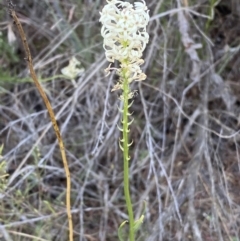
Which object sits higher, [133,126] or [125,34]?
[125,34]

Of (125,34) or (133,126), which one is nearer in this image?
(125,34)

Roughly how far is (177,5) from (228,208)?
2.70ft

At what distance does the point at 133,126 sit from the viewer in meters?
2.31

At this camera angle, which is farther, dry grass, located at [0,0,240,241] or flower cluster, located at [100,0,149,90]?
dry grass, located at [0,0,240,241]

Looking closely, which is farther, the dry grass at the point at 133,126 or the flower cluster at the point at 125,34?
the dry grass at the point at 133,126

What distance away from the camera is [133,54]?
3.96 feet

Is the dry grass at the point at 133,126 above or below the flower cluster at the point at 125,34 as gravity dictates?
below

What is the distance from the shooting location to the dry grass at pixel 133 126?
78.5 inches

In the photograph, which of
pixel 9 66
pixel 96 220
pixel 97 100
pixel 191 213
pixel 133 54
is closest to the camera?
pixel 133 54

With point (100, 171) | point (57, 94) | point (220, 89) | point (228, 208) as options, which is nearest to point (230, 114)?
point (220, 89)

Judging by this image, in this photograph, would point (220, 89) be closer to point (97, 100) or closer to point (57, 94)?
point (97, 100)

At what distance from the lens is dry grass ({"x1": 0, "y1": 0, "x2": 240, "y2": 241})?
6.54ft

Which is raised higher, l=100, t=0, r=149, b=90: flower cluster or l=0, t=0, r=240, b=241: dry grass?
l=100, t=0, r=149, b=90: flower cluster

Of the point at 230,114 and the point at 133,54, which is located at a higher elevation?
the point at 133,54
